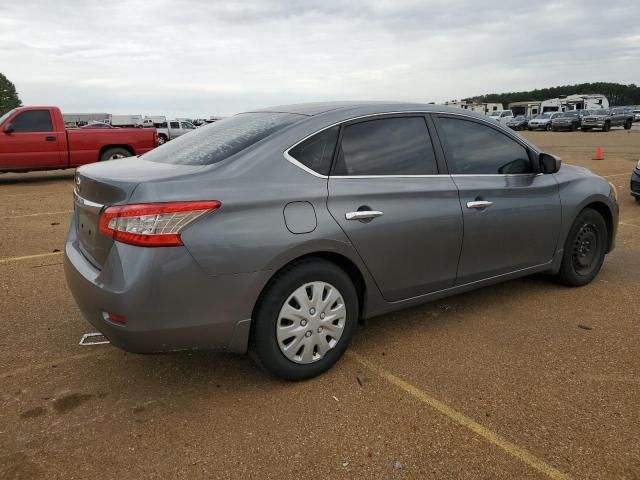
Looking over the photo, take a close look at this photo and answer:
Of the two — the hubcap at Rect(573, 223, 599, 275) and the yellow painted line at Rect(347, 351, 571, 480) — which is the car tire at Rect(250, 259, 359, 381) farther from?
the hubcap at Rect(573, 223, 599, 275)

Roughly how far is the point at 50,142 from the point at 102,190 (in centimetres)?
1089

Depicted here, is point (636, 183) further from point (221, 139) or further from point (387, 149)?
point (221, 139)

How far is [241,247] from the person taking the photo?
277 centimetres

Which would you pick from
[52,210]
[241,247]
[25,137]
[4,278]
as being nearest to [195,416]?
[241,247]

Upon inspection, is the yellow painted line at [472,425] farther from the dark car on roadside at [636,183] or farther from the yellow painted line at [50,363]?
the dark car on roadside at [636,183]

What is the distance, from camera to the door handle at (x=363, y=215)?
316 cm

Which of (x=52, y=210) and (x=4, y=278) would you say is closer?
(x=4, y=278)

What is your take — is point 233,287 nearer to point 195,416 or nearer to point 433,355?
point 195,416

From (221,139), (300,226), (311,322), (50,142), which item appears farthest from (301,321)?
(50,142)

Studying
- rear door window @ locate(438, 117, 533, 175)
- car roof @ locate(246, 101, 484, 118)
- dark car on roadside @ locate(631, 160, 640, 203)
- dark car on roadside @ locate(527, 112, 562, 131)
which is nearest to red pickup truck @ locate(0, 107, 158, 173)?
car roof @ locate(246, 101, 484, 118)

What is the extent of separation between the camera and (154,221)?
264cm

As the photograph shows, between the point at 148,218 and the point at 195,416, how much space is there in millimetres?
1064

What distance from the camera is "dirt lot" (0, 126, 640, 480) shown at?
2465mm

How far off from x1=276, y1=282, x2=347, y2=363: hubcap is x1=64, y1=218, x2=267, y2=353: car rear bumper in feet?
0.75
